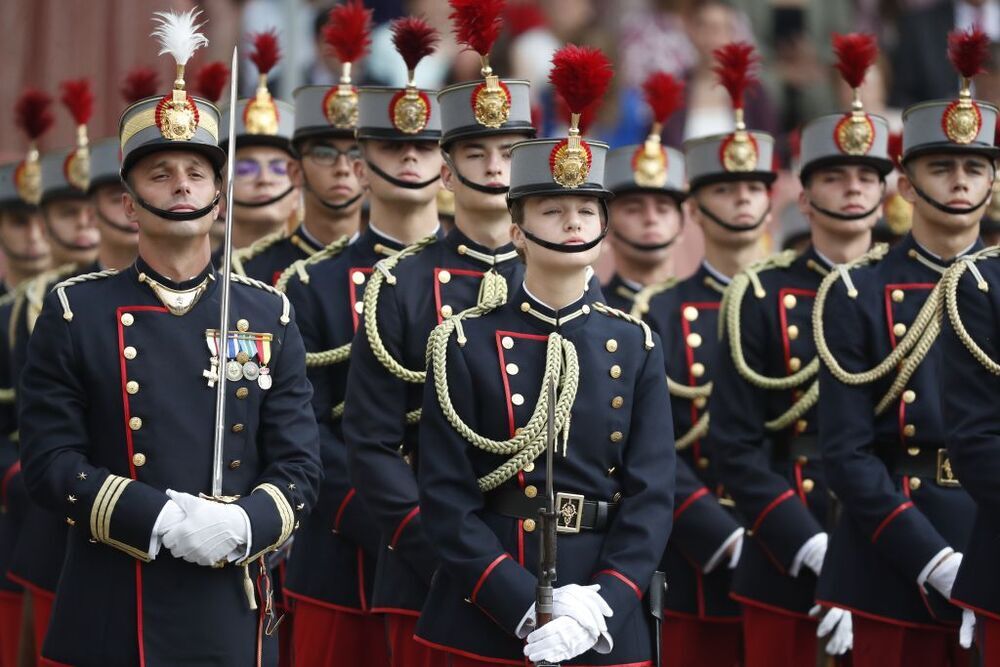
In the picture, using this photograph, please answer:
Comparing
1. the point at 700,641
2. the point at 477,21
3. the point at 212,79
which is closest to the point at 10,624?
the point at 212,79

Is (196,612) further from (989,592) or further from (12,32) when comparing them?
(12,32)

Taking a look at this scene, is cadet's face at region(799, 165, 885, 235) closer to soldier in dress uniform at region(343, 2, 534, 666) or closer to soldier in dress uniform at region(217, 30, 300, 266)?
soldier in dress uniform at region(343, 2, 534, 666)

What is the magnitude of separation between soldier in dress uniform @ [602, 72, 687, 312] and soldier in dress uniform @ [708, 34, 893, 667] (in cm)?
108

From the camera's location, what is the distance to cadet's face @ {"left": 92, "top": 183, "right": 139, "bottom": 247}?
888 centimetres

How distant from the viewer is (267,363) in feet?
19.9

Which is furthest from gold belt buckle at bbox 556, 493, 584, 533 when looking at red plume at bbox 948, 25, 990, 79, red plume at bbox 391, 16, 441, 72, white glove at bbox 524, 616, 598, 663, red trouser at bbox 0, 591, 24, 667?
red trouser at bbox 0, 591, 24, 667

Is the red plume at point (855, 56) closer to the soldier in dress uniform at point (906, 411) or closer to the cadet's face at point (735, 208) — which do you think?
the soldier in dress uniform at point (906, 411)

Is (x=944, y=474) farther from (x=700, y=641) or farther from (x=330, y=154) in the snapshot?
(x=330, y=154)

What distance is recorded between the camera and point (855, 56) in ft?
27.1

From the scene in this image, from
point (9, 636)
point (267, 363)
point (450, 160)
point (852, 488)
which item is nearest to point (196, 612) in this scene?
point (267, 363)

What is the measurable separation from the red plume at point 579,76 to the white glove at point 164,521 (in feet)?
5.85

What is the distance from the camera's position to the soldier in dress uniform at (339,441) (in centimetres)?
738

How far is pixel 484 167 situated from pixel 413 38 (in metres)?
0.73

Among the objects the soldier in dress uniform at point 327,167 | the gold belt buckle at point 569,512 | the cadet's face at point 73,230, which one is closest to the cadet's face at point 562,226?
the gold belt buckle at point 569,512
